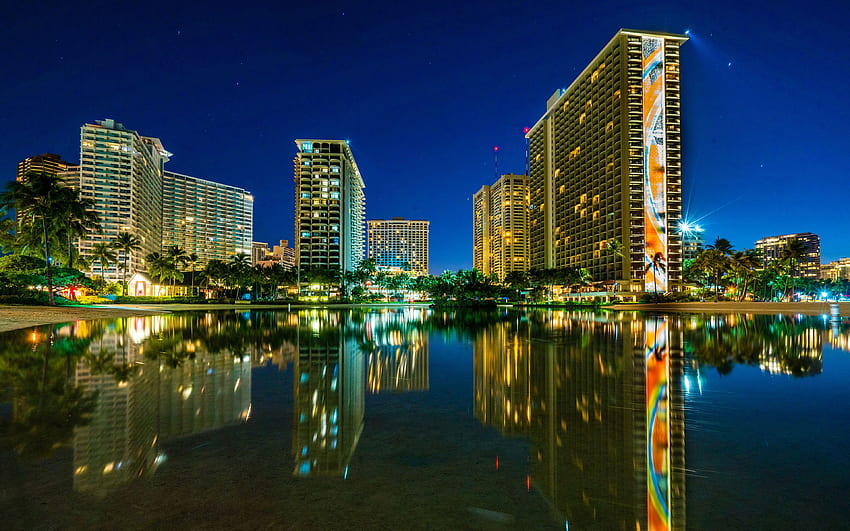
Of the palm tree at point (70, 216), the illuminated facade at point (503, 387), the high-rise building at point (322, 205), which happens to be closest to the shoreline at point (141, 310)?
the palm tree at point (70, 216)

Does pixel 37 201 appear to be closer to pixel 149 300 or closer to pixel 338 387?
pixel 149 300

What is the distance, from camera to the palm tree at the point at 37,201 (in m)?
47.7

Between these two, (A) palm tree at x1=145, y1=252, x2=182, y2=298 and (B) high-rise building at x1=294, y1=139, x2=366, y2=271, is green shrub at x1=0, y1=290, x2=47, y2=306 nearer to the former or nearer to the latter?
(A) palm tree at x1=145, y1=252, x2=182, y2=298

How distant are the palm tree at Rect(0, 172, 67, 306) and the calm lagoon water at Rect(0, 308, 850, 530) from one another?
162 ft

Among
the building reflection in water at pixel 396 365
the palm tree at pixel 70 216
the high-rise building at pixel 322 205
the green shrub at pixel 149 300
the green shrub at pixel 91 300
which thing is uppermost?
the high-rise building at pixel 322 205

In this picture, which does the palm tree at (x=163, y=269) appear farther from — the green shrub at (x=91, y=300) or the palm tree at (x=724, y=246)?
the palm tree at (x=724, y=246)

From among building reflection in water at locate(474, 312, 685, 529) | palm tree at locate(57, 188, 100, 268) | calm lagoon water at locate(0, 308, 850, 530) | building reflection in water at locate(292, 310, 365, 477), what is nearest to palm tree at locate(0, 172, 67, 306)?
palm tree at locate(57, 188, 100, 268)

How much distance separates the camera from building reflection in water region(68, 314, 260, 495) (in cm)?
509

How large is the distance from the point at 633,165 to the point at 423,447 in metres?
121

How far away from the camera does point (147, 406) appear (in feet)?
25.1

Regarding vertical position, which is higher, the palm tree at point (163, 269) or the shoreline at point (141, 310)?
the palm tree at point (163, 269)

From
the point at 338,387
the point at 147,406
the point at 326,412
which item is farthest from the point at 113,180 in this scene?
the point at 326,412

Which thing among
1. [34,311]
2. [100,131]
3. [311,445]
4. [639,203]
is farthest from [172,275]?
[639,203]

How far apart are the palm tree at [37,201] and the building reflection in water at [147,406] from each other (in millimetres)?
47155
